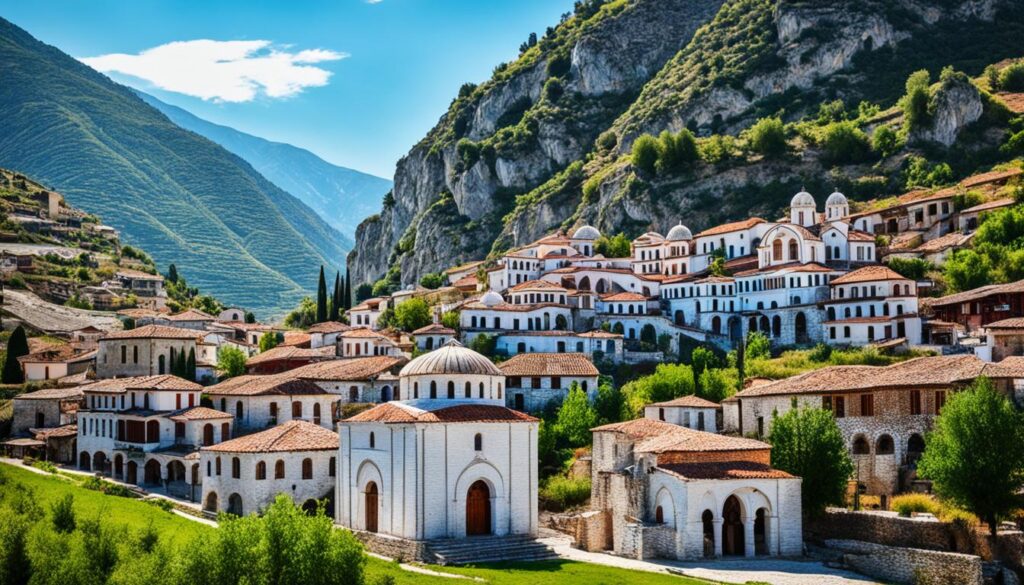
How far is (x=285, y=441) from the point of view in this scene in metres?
50.1

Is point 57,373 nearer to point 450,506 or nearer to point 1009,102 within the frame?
point 450,506

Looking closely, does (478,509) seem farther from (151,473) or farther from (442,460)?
(151,473)

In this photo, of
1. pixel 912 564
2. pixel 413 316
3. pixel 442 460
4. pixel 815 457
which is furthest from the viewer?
pixel 413 316

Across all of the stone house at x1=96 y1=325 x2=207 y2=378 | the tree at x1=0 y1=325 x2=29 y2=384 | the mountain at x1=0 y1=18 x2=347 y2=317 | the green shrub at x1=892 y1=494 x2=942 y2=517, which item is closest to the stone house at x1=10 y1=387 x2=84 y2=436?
the stone house at x1=96 y1=325 x2=207 y2=378

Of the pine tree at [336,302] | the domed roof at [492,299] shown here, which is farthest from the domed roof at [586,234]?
the pine tree at [336,302]

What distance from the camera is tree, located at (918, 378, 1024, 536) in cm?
3884

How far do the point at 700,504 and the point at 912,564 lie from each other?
24.9 ft

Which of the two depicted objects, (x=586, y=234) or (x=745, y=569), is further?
(x=586, y=234)

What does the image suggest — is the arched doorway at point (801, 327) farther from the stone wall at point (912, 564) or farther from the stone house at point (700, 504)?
the stone wall at point (912, 564)

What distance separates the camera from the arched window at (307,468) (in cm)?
4991

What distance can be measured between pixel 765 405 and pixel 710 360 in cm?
1319

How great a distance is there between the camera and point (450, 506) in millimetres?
44938

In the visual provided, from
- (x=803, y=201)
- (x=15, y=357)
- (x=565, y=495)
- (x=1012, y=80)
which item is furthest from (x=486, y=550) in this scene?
(x=1012, y=80)

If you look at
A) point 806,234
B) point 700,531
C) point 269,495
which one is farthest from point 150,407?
point 806,234
